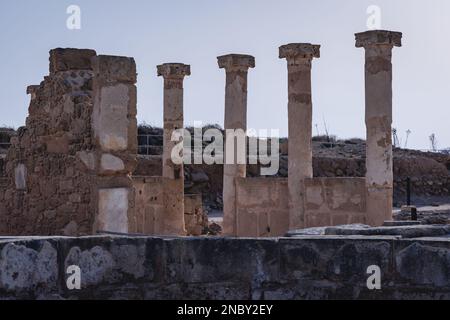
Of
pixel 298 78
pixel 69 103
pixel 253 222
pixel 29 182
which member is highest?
pixel 298 78

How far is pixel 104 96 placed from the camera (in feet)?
26.2

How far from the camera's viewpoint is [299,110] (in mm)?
14383

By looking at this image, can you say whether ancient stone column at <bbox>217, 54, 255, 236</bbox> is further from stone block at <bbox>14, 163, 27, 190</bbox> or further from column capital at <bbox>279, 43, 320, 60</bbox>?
stone block at <bbox>14, 163, 27, 190</bbox>

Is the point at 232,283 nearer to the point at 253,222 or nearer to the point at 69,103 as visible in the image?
the point at 69,103

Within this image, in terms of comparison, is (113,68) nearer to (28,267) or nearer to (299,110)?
(28,267)

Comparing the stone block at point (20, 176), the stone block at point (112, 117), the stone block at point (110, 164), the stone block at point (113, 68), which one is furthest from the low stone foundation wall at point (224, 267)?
the stone block at point (20, 176)

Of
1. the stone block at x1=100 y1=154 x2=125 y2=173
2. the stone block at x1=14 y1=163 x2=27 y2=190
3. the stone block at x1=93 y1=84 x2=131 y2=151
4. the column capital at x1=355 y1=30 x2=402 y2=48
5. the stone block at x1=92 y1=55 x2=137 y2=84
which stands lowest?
the stone block at x1=14 y1=163 x2=27 y2=190

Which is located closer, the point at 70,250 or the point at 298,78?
the point at 70,250

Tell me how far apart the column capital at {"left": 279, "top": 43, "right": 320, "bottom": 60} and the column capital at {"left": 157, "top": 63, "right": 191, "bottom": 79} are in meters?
3.41

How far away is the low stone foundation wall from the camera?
401cm

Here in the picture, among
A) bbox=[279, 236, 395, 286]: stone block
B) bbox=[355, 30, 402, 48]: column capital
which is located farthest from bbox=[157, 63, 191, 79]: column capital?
bbox=[279, 236, 395, 286]: stone block

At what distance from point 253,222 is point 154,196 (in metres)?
3.24

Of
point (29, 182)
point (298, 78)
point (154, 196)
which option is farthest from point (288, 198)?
point (29, 182)

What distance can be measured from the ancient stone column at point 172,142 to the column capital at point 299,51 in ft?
11.5
